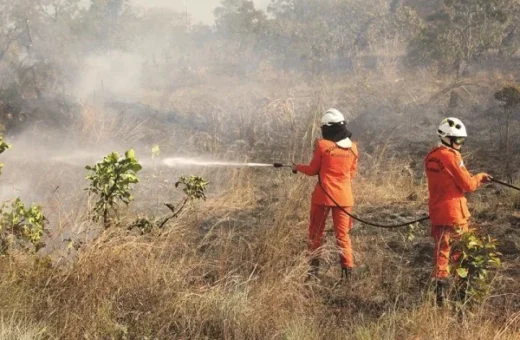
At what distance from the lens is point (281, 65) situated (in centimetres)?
2066

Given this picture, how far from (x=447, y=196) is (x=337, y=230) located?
101 centimetres

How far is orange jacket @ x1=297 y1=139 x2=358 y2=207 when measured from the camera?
457 centimetres

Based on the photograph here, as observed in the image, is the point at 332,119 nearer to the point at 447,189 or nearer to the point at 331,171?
the point at 331,171

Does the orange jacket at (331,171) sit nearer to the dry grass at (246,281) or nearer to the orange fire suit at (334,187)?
the orange fire suit at (334,187)

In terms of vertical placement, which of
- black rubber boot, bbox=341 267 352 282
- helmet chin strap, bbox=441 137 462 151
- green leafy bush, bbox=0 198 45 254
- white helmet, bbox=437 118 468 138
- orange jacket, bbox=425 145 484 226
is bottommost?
black rubber boot, bbox=341 267 352 282

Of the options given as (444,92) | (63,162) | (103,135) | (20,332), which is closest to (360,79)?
(444,92)

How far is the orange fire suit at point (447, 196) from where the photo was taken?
3922 mm

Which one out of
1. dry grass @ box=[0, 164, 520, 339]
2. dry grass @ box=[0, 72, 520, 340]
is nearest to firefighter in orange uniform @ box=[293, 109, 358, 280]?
dry grass @ box=[0, 72, 520, 340]

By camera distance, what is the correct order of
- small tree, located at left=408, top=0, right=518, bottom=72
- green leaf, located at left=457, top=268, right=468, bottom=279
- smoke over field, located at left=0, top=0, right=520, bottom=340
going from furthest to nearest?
small tree, located at left=408, top=0, right=518, bottom=72 → green leaf, located at left=457, top=268, right=468, bottom=279 → smoke over field, located at left=0, top=0, right=520, bottom=340

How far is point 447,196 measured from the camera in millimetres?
4008

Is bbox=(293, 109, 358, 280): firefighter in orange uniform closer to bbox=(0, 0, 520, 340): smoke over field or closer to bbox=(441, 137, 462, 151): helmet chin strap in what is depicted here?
bbox=(0, 0, 520, 340): smoke over field

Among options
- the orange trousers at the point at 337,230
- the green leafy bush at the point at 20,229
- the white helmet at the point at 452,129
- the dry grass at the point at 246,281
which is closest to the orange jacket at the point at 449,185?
the white helmet at the point at 452,129

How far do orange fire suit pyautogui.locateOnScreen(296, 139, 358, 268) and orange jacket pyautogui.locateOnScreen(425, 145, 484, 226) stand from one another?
2.58 feet

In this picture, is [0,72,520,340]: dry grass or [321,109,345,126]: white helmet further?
[321,109,345,126]: white helmet
